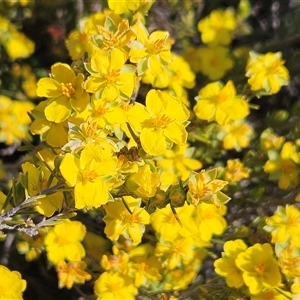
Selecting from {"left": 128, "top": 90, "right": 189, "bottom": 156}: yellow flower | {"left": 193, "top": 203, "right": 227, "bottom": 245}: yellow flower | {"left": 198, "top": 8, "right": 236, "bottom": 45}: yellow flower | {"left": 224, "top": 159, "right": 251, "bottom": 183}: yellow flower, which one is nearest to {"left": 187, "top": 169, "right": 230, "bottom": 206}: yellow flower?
{"left": 128, "top": 90, "right": 189, "bottom": 156}: yellow flower

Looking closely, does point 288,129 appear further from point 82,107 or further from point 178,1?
point 82,107

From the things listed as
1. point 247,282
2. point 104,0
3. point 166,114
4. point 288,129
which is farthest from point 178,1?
point 247,282

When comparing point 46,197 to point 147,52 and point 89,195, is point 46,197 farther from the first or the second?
point 147,52

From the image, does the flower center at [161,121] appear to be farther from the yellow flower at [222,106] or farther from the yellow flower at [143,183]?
the yellow flower at [222,106]

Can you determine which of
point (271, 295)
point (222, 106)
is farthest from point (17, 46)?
point (271, 295)

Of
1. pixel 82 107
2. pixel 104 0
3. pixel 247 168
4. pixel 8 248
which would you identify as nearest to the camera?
pixel 82 107

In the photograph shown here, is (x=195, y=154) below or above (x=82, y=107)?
below
